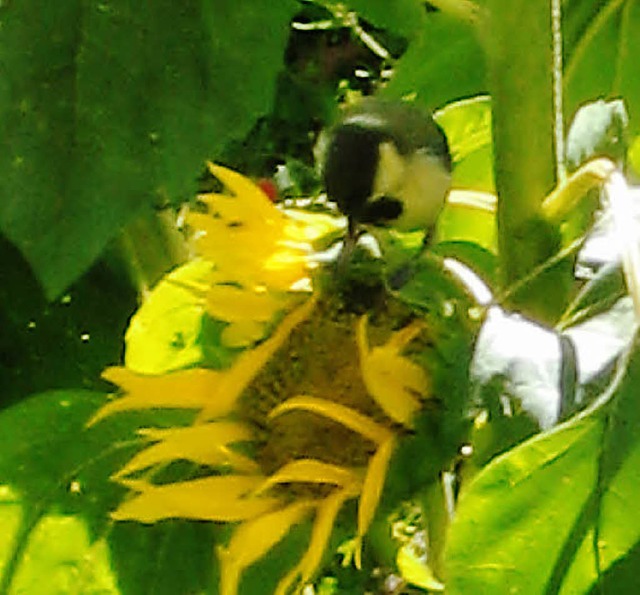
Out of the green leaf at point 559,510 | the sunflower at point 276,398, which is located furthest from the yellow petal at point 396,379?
the green leaf at point 559,510

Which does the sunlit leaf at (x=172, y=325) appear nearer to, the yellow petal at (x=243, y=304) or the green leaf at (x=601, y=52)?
the yellow petal at (x=243, y=304)

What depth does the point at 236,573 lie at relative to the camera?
44cm

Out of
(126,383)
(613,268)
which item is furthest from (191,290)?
(613,268)

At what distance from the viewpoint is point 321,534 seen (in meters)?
0.43

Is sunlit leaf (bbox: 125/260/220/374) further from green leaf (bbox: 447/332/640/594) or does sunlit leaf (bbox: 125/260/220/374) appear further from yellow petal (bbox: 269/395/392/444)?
green leaf (bbox: 447/332/640/594)

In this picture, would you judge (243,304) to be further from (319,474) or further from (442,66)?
(442,66)

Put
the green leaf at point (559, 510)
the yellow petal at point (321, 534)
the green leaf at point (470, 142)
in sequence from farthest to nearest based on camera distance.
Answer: the green leaf at point (470, 142)
the yellow petal at point (321, 534)
the green leaf at point (559, 510)

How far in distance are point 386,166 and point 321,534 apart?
0.11 metres

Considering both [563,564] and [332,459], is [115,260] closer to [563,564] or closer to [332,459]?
[332,459]

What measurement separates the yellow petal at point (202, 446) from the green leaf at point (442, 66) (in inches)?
8.0

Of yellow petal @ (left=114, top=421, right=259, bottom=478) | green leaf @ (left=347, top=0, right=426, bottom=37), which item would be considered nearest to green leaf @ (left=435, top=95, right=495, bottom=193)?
green leaf @ (left=347, top=0, right=426, bottom=37)

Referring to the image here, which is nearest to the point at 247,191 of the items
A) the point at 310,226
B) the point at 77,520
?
the point at 310,226

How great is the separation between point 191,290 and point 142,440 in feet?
0.19

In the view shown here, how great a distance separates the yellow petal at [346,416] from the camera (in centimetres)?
43
